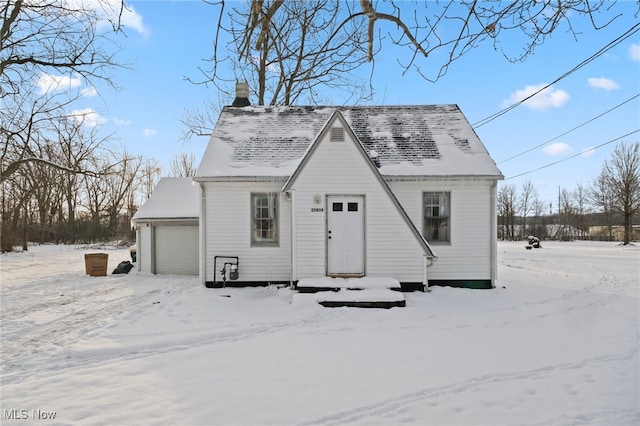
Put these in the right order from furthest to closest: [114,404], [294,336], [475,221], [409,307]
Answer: [475,221]
[409,307]
[294,336]
[114,404]

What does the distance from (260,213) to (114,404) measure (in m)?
7.76

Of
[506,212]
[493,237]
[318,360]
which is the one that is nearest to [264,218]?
[318,360]

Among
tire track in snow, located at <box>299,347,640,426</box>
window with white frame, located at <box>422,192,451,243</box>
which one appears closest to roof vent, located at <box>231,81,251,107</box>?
window with white frame, located at <box>422,192,451,243</box>

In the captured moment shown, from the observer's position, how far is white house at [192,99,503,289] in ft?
34.6

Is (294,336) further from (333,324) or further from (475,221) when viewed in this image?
(475,221)

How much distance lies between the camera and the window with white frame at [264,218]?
11625 mm

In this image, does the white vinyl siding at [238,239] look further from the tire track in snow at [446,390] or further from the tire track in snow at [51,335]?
the tire track in snow at [446,390]

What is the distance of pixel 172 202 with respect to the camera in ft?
52.9

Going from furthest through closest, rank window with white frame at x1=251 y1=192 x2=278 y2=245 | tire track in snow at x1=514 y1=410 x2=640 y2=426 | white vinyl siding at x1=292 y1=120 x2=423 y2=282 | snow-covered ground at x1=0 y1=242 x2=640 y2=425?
window with white frame at x1=251 y1=192 x2=278 y2=245 < white vinyl siding at x1=292 y1=120 x2=423 y2=282 < snow-covered ground at x1=0 y1=242 x2=640 y2=425 < tire track in snow at x1=514 y1=410 x2=640 y2=426

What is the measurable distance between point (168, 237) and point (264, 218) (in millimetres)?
5961

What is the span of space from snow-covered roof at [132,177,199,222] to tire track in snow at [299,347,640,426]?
12194 mm

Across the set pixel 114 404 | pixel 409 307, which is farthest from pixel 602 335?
pixel 114 404

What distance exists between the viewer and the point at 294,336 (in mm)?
6816

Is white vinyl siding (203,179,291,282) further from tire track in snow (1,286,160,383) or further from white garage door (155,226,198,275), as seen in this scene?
white garage door (155,226,198,275)
